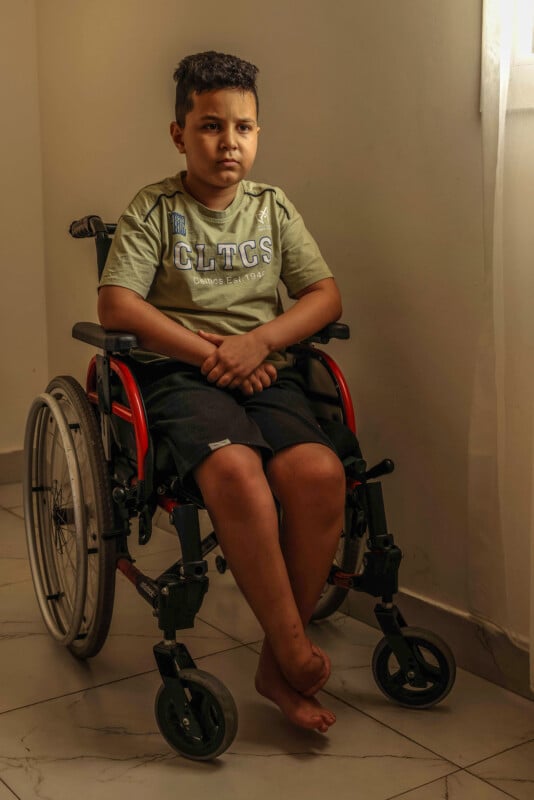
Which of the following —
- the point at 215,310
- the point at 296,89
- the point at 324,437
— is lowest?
the point at 324,437

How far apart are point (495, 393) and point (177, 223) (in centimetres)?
57

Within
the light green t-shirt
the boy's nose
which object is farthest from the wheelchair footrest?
the boy's nose

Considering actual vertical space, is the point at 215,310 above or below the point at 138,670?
above

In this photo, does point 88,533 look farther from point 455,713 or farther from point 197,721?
point 455,713

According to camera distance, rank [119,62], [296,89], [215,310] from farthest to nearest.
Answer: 1. [119,62]
2. [296,89]
3. [215,310]

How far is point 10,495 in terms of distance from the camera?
278 centimetres

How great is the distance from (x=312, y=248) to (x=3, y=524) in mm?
1272

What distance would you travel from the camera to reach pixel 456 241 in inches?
62.9

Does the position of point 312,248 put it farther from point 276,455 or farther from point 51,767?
point 51,767

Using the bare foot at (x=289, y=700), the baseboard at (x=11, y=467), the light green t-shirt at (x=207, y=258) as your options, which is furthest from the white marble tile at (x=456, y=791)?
the baseboard at (x=11, y=467)

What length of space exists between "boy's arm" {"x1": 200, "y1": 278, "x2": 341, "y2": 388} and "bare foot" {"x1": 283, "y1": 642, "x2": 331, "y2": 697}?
44 cm

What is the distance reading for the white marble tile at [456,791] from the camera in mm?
1310

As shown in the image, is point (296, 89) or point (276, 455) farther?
point (296, 89)

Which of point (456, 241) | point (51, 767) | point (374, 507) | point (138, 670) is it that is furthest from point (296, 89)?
point (51, 767)
